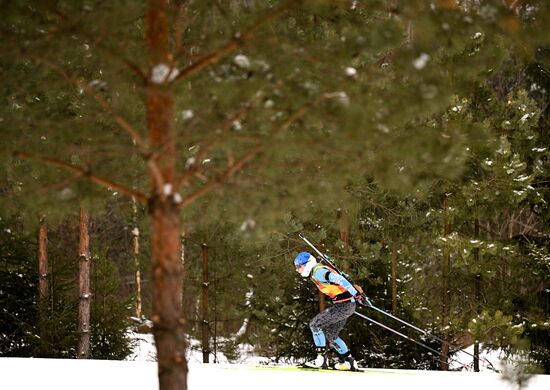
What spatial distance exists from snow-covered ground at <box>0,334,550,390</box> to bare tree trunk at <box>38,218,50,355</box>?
330 cm

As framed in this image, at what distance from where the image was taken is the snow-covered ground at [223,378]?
845 cm

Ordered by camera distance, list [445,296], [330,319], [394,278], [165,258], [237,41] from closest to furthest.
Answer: [237,41] < [165,258] < [330,319] < [445,296] < [394,278]

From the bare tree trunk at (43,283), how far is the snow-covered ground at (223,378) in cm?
330

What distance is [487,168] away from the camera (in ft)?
39.3

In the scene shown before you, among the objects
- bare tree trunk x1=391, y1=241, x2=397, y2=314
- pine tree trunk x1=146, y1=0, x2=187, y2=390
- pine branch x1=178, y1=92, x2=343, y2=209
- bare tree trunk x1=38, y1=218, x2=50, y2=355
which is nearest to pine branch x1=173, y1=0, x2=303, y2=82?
pine tree trunk x1=146, y1=0, x2=187, y2=390

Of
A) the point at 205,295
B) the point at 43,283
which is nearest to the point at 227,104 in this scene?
the point at 205,295

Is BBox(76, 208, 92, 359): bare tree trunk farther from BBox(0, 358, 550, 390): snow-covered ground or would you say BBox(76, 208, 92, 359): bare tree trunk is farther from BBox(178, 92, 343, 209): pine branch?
BBox(178, 92, 343, 209): pine branch

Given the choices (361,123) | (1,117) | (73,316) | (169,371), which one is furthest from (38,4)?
(73,316)

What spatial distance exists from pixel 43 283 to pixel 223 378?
21.1 feet

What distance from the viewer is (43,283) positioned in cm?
1399

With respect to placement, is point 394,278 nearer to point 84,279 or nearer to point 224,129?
point 84,279

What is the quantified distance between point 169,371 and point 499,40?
13.2 feet

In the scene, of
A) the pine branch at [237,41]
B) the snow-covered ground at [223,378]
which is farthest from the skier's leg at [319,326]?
the pine branch at [237,41]

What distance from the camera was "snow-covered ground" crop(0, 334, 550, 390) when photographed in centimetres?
845
